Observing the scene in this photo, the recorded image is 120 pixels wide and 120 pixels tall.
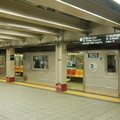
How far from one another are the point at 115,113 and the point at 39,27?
4.31 m

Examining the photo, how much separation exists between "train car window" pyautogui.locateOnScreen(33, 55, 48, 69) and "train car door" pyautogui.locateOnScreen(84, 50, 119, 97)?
9.26 feet

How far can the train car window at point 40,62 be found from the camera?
32.2 ft

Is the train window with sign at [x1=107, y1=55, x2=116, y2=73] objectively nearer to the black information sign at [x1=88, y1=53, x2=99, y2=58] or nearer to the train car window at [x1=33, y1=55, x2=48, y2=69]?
the black information sign at [x1=88, y1=53, x2=99, y2=58]

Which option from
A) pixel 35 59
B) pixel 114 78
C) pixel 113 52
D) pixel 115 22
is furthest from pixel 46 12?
pixel 35 59

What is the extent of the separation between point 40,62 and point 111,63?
455 centimetres

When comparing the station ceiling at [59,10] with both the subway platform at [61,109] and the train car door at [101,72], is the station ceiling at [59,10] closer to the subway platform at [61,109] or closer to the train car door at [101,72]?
the train car door at [101,72]

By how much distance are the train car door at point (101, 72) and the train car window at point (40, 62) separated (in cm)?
282

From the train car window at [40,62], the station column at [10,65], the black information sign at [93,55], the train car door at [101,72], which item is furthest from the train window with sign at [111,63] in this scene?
the station column at [10,65]

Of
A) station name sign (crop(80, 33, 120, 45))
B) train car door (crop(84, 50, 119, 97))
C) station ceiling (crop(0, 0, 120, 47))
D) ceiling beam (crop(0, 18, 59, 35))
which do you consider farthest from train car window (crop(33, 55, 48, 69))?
station name sign (crop(80, 33, 120, 45))

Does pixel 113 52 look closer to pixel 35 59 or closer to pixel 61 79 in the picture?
pixel 61 79

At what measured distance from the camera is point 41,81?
10.1 metres

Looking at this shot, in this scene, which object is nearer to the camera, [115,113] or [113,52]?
[115,113]

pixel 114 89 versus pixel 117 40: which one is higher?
pixel 117 40

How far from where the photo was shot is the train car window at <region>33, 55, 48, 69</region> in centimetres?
983
